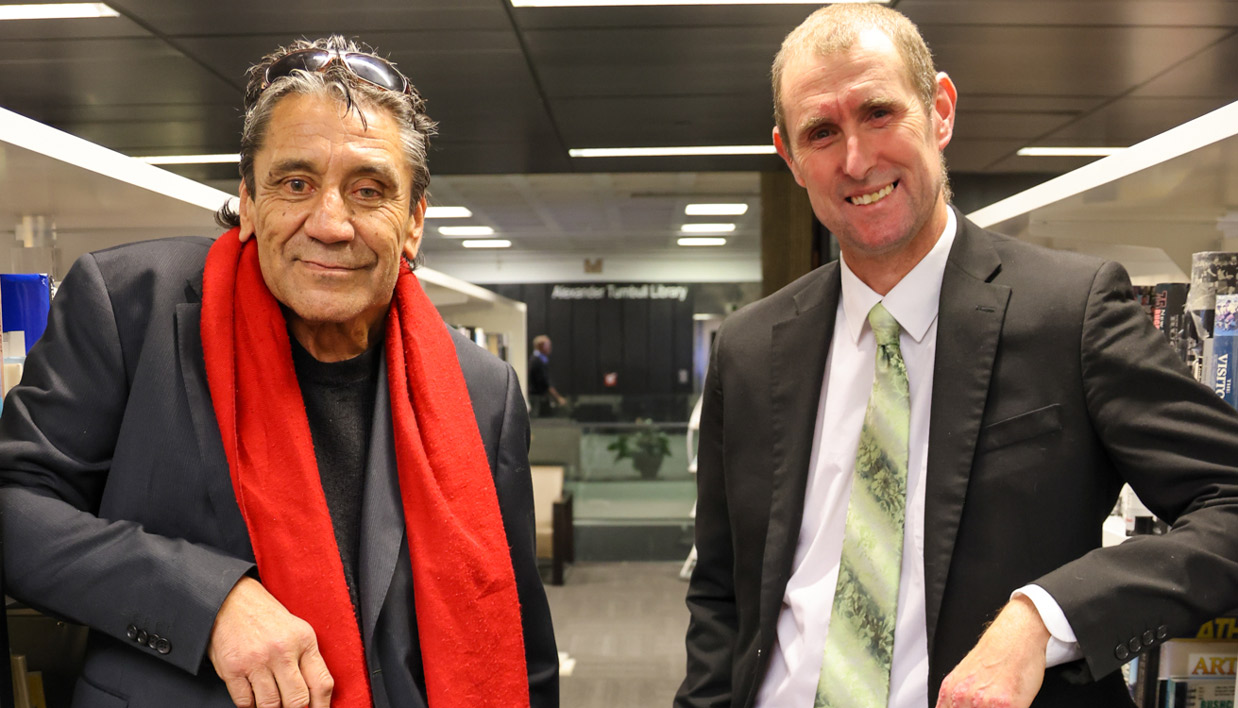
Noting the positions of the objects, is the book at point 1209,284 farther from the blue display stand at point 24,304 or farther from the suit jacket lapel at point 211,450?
the blue display stand at point 24,304

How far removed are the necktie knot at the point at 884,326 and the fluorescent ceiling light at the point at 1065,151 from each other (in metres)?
6.49

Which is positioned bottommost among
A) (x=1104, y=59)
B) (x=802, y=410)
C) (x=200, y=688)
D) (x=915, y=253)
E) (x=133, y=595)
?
(x=200, y=688)

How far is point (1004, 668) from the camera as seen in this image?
3.69 feet

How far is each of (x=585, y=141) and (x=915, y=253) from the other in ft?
18.1

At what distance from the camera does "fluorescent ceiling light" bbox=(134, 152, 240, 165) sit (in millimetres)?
7231

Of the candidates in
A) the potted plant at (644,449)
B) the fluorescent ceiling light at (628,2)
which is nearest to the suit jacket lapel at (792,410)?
the fluorescent ceiling light at (628,2)

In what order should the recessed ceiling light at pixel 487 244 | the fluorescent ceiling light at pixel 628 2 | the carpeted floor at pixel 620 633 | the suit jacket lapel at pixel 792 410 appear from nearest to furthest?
the suit jacket lapel at pixel 792 410
the fluorescent ceiling light at pixel 628 2
the carpeted floor at pixel 620 633
the recessed ceiling light at pixel 487 244

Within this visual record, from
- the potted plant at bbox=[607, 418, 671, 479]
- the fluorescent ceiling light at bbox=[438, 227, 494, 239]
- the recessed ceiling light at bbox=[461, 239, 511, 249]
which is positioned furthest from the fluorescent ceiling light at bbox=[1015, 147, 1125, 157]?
the recessed ceiling light at bbox=[461, 239, 511, 249]

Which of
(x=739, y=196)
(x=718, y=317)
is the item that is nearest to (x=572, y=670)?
(x=739, y=196)

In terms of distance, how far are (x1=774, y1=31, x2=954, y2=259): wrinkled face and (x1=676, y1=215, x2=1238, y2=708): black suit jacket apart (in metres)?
0.12

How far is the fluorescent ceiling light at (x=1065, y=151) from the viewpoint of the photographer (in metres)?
7.22

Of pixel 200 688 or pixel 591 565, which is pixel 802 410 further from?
pixel 591 565

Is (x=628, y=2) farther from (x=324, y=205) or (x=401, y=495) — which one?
(x=401, y=495)

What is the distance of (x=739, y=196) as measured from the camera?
11492mm
